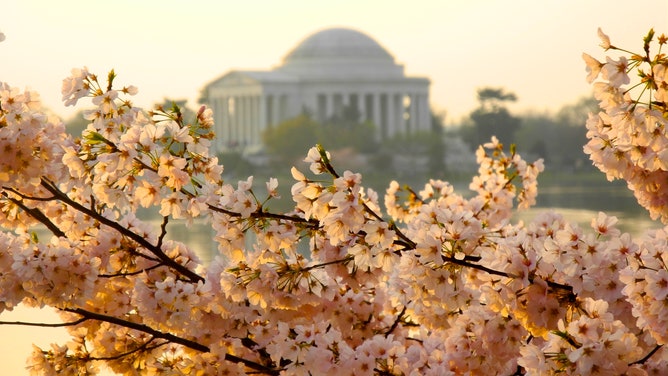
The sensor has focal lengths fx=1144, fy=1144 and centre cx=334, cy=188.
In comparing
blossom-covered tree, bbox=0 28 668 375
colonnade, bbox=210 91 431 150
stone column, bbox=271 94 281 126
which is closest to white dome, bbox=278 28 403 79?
colonnade, bbox=210 91 431 150

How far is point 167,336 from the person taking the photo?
2.20 meters

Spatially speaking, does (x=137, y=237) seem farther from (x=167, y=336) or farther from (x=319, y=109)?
(x=319, y=109)

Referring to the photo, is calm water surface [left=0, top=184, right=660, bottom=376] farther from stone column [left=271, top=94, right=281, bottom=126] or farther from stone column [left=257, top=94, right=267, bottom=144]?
stone column [left=271, top=94, right=281, bottom=126]

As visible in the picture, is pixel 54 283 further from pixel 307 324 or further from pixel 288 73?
pixel 288 73

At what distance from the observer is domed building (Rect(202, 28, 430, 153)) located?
48156 mm

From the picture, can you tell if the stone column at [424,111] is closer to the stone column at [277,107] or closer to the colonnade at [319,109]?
the colonnade at [319,109]

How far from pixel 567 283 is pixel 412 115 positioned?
47.4 metres

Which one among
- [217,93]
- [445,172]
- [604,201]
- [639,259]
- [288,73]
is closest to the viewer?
[639,259]

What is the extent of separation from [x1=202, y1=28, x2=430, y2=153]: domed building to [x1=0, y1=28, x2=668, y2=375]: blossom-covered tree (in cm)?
4328

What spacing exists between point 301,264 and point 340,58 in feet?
167

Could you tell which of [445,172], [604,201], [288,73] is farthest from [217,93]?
[604,201]

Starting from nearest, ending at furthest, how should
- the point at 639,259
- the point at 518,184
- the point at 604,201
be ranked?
1. the point at 639,259
2. the point at 518,184
3. the point at 604,201

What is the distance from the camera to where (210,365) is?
2.34 meters

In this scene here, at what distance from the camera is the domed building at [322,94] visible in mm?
48156
